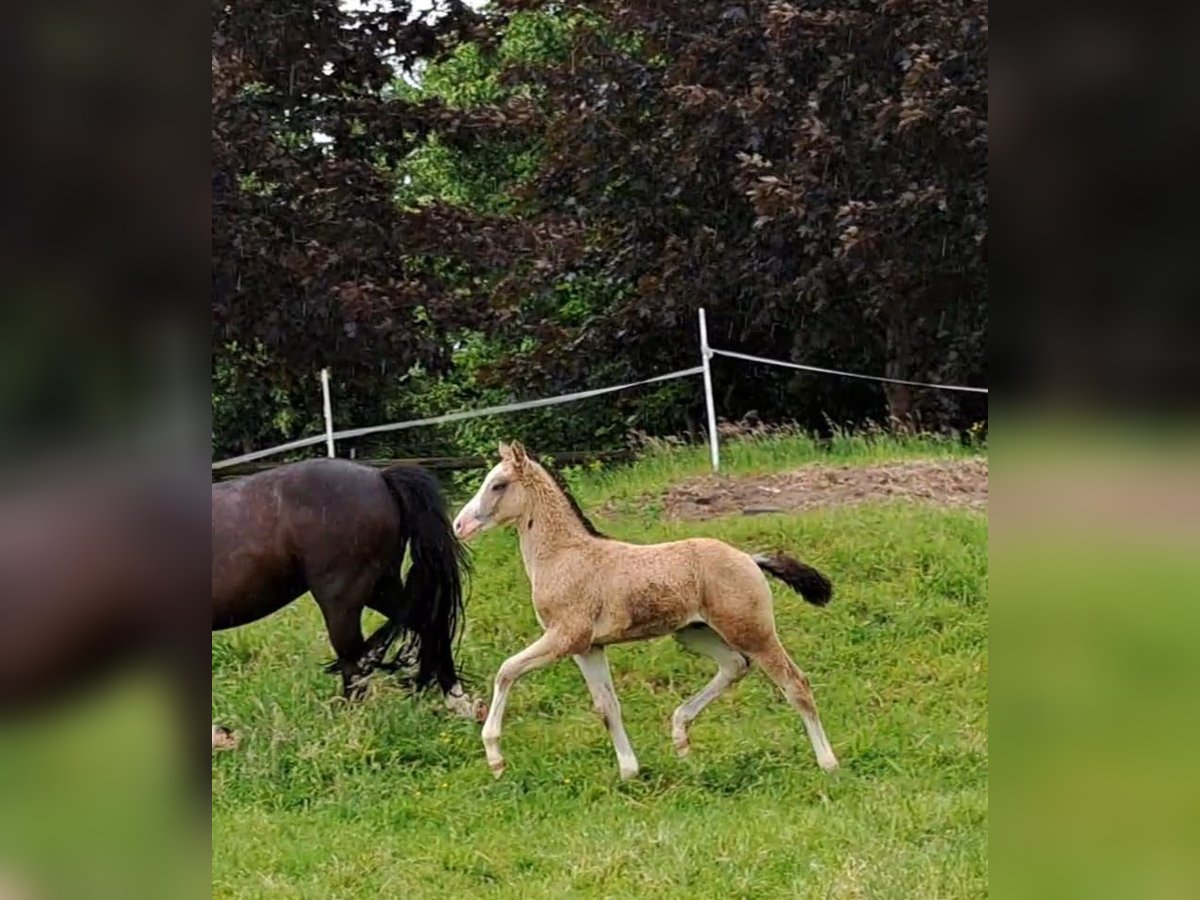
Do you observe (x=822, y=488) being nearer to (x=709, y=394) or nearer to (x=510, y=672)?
(x=709, y=394)

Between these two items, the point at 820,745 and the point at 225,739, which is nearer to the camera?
the point at 820,745

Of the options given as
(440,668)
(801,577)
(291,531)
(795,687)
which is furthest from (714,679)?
(291,531)

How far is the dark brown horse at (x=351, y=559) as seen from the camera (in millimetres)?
2877

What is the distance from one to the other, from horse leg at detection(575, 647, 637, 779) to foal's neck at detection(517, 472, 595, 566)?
0.26 metres

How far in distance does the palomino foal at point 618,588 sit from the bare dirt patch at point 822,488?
35 centimetres

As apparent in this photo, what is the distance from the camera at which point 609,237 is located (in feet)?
9.46

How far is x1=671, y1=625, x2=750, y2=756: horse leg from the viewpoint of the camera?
9.14 feet

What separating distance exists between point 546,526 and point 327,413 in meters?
0.63

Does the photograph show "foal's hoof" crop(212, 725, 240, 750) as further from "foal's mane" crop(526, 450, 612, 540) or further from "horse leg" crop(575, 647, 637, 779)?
"foal's mane" crop(526, 450, 612, 540)

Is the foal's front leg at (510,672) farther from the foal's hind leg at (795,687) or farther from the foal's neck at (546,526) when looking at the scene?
the foal's hind leg at (795,687)

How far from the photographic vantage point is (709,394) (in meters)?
2.99
